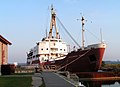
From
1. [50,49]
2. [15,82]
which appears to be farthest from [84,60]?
[15,82]

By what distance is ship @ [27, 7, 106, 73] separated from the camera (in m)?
50.6

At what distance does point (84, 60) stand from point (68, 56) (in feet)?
16.9

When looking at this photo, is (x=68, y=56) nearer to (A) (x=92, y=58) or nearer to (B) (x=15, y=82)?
(A) (x=92, y=58)

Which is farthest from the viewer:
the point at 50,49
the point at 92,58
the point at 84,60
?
the point at 50,49

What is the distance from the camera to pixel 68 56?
184ft

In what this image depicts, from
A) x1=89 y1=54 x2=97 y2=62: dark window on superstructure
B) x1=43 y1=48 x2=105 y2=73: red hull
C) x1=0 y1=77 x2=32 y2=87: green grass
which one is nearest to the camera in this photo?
x1=0 y1=77 x2=32 y2=87: green grass

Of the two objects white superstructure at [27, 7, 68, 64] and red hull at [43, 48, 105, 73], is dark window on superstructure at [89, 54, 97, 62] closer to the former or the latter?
red hull at [43, 48, 105, 73]

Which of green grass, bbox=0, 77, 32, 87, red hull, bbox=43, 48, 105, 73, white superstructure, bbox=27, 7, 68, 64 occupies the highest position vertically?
white superstructure, bbox=27, 7, 68, 64

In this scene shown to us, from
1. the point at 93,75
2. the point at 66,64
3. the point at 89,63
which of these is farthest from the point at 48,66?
the point at 93,75

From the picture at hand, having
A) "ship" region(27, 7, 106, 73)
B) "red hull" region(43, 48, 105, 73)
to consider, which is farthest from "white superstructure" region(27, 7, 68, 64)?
"red hull" region(43, 48, 105, 73)

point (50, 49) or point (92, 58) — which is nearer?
point (92, 58)

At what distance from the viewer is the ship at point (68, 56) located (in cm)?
5059

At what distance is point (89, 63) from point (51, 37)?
80.6 feet

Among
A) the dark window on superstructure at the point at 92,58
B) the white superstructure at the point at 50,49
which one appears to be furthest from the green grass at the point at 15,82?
the white superstructure at the point at 50,49
